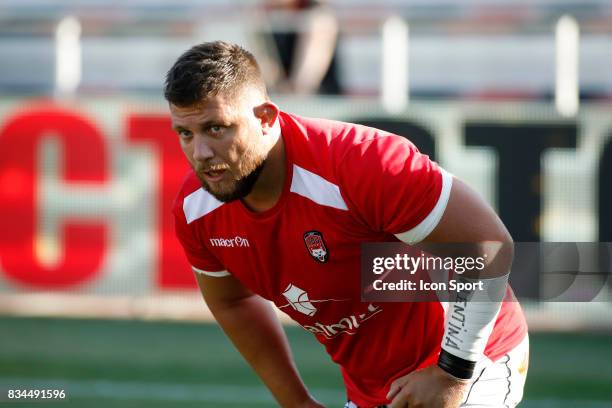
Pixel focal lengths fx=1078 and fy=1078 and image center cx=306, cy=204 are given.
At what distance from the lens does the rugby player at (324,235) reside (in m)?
3.49

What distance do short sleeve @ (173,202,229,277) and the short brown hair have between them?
587 millimetres

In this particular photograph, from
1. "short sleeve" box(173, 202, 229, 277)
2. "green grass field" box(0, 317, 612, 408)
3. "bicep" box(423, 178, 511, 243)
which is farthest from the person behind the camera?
"green grass field" box(0, 317, 612, 408)

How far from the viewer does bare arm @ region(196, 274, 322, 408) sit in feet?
13.7

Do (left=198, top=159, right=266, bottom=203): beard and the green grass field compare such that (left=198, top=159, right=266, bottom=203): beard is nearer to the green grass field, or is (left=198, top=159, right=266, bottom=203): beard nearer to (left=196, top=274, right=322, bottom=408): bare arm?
(left=196, top=274, right=322, bottom=408): bare arm

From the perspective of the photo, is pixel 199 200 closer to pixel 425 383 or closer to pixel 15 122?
pixel 425 383

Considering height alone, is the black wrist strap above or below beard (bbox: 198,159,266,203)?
below

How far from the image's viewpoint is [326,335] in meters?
4.07

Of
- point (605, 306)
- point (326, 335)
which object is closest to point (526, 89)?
point (605, 306)

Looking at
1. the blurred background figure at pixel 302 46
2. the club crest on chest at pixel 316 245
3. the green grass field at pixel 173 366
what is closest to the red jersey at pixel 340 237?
the club crest on chest at pixel 316 245

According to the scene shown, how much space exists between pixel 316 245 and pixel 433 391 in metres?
0.63

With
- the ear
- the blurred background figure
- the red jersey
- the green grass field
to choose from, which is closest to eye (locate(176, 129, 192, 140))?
the ear

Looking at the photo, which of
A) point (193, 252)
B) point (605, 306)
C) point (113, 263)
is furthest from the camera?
point (113, 263)

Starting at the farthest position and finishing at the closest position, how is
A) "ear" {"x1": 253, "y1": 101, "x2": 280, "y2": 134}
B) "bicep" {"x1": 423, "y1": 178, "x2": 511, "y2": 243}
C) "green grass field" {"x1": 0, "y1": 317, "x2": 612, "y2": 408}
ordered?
"green grass field" {"x1": 0, "y1": 317, "x2": 612, "y2": 408}, "ear" {"x1": 253, "y1": 101, "x2": 280, "y2": 134}, "bicep" {"x1": 423, "y1": 178, "x2": 511, "y2": 243}

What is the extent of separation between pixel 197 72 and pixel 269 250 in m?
0.70
